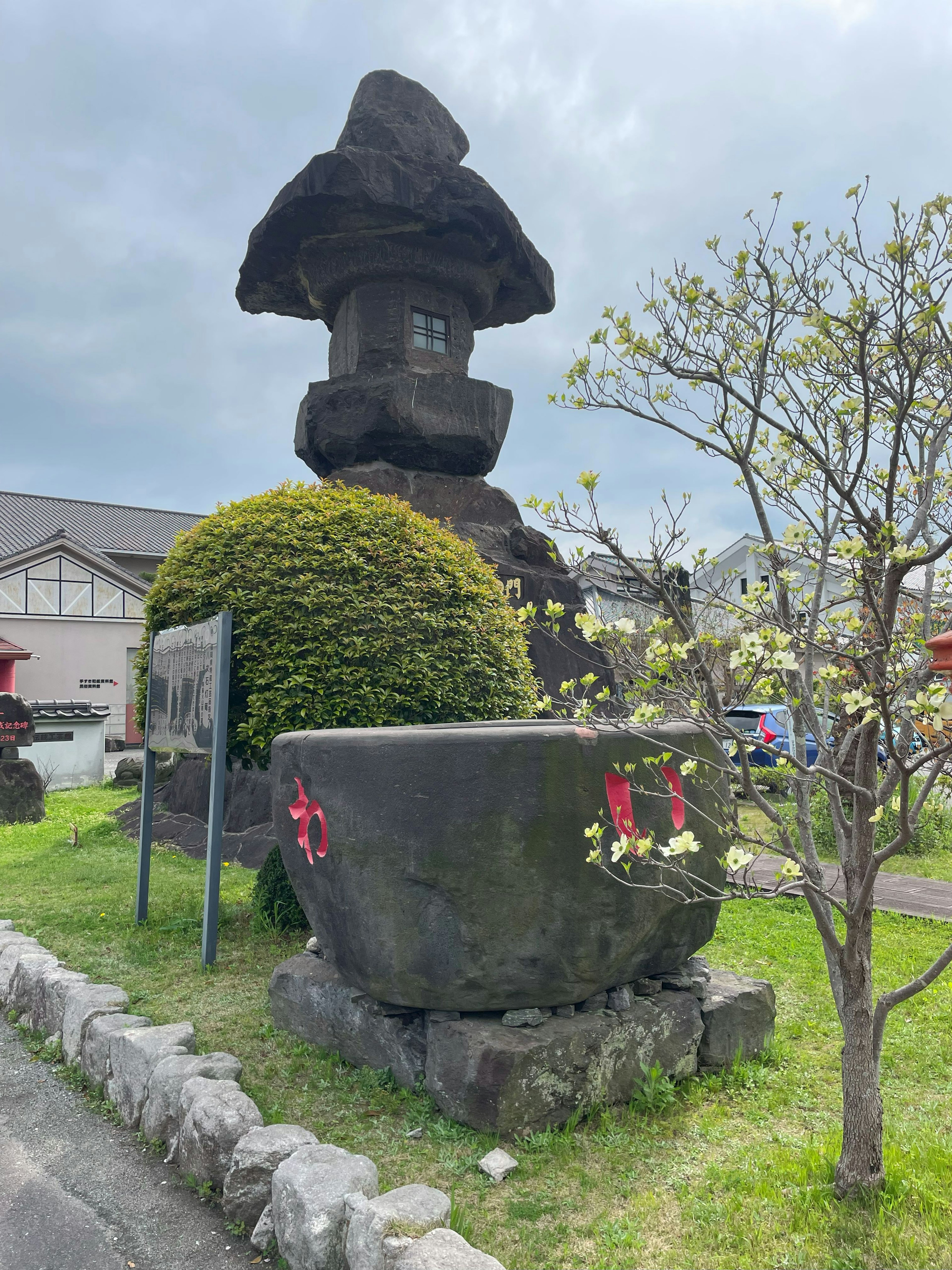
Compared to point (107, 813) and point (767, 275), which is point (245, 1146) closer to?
point (767, 275)

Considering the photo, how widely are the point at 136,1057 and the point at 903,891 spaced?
6469 millimetres

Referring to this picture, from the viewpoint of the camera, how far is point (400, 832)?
3.30 metres

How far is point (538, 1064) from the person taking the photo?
128 inches

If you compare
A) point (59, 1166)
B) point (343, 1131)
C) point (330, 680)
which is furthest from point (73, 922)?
point (343, 1131)

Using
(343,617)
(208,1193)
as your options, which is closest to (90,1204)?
(208,1193)

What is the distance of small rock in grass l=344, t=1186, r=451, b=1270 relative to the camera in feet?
7.61

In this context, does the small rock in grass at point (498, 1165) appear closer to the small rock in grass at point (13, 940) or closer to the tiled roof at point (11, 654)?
the small rock in grass at point (13, 940)

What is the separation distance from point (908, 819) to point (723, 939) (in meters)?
3.87

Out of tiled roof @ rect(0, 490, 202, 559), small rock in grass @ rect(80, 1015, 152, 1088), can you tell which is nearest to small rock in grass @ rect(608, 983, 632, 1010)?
small rock in grass @ rect(80, 1015, 152, 1088)

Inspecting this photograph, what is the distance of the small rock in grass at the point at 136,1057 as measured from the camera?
138 inches

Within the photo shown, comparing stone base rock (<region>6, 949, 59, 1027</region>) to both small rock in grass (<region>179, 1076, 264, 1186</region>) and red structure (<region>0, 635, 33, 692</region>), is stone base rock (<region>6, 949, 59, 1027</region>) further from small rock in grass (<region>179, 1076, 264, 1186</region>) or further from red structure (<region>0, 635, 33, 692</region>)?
red structure (<region>0, 635, 33, 692</region>)

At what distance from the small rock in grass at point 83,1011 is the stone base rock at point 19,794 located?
338 inches

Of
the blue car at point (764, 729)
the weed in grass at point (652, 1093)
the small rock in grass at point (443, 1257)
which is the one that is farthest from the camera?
the blue car at point (764, 729)

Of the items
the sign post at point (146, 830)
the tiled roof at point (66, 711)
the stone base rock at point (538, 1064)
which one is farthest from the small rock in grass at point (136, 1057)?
the tiled roof at point (66, 711)
